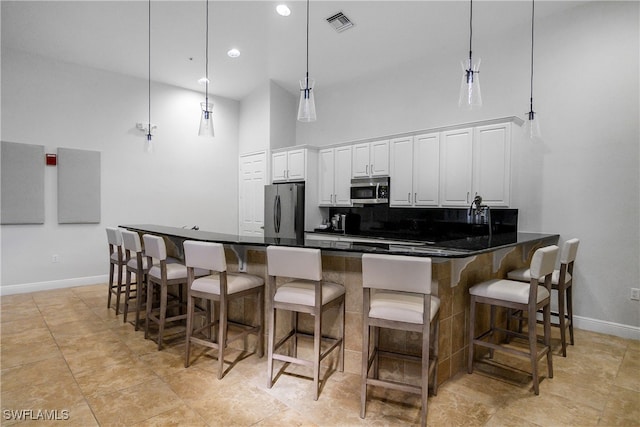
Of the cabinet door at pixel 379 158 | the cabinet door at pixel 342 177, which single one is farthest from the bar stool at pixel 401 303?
the cabinet door at pixel 342 177

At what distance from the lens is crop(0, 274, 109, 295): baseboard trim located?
Answer: 4738 millimetres

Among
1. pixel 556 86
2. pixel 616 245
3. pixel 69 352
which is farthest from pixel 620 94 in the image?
pixel 69 352

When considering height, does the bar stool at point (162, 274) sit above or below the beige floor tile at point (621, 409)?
above

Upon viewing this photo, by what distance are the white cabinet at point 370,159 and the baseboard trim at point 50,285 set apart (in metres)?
4.56

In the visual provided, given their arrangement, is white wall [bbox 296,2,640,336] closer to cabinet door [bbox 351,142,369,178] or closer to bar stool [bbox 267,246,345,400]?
cabinet door [bbox 351,142,369,178]

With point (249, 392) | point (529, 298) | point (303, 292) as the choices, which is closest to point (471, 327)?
point (529, 298)

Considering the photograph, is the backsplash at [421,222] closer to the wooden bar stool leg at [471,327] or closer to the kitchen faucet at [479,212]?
the kitchen faucet at [479,212]

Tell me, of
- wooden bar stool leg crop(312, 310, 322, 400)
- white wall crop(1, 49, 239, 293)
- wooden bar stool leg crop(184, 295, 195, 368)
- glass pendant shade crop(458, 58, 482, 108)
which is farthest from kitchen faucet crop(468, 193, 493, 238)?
white wall crop(1, 49, 239, 293)

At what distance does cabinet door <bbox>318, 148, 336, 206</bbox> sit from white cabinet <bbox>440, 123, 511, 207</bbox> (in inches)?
74.7

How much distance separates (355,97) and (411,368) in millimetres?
4632

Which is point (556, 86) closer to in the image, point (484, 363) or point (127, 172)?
point (484, 363)

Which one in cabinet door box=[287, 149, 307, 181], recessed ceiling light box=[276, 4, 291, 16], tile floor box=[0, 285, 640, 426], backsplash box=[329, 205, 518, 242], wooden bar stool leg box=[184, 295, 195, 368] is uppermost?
recessed ceiling light box=[276, 4, 291, 16]

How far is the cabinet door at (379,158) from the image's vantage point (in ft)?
16.3

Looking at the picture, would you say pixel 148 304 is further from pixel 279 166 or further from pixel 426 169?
pixel 426 169
